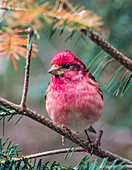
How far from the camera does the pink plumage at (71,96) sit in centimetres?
251

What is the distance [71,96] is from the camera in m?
2.53

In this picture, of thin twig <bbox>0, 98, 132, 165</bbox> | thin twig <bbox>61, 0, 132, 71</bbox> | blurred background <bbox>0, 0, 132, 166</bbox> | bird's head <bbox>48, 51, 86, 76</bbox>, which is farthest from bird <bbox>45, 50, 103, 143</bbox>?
thin twig <bbox>61, 0, 132, 71</bbox>

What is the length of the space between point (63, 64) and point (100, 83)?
106 cm

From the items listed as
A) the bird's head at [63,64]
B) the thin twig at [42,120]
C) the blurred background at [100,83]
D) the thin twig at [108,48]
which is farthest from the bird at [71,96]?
the thin twig at [108,48]

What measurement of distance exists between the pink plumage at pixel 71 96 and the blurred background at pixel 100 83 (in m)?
0.22

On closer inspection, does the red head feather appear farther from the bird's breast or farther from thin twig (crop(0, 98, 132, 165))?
thin twig (crop(0, 98, 132, 165))

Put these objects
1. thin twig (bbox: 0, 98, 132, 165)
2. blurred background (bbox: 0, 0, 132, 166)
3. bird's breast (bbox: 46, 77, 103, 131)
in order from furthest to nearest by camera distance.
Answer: blurred background (bbox: 0, 0, 132, 166), bird's breast (bbox: 46, 77, 103, 131), thin twig (bbox: 0, 98, 132, 165)

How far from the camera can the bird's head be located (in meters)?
2.66

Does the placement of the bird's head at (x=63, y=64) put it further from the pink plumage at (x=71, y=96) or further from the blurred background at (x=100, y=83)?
the blurred background at (x=100, y=83)

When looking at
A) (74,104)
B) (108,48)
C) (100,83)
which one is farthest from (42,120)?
(100,83)

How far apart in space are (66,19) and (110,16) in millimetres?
1766

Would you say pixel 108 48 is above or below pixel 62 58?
above

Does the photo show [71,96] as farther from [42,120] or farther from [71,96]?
[42,120]

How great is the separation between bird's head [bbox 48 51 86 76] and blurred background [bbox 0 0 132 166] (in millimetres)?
157
